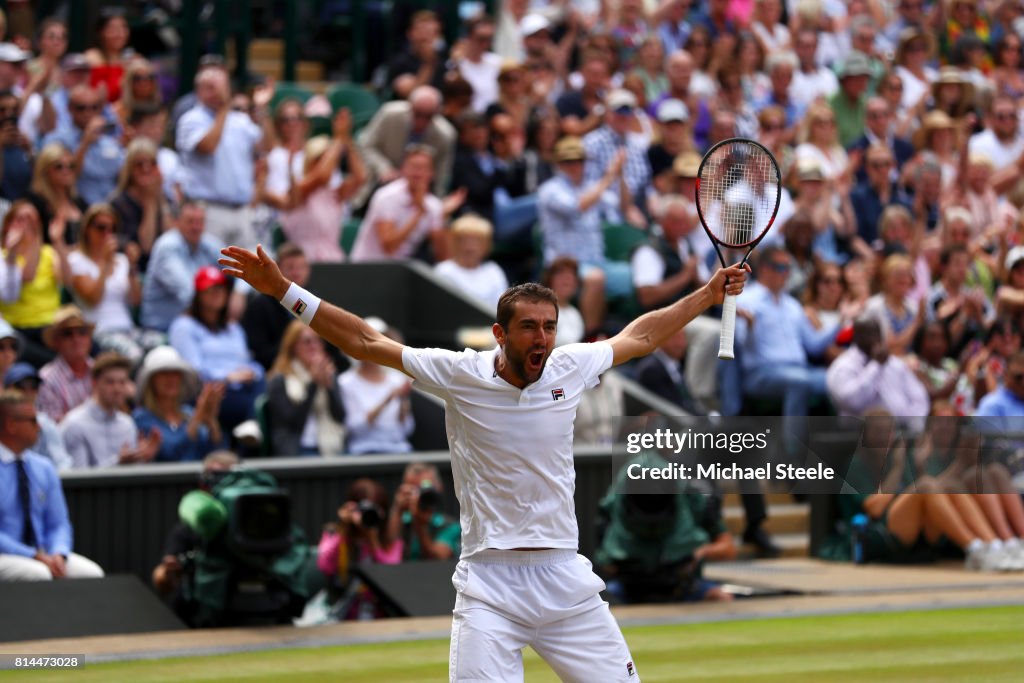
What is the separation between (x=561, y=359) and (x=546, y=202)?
856 centimetres

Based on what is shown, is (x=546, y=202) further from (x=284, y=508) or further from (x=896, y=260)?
(x=284, y=508)

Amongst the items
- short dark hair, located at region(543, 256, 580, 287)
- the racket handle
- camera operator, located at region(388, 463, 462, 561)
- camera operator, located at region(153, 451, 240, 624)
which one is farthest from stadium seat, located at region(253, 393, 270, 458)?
the racket handle

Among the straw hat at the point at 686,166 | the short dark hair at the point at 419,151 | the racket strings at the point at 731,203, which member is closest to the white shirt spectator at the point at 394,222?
the short dark hair at the point at 419,151

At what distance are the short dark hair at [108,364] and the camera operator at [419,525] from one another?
6.47 ft

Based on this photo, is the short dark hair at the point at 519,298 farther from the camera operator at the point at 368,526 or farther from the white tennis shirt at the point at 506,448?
the camera operator at the point at 368,526

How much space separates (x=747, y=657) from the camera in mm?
9633

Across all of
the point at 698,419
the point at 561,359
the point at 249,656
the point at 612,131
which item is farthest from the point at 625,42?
the point at 561,359

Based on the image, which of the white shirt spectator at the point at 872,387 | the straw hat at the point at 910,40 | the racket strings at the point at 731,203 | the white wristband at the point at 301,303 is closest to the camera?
the white wristband at the point at 301,303

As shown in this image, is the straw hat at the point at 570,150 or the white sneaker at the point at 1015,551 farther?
the straw hat at the point at 570,150

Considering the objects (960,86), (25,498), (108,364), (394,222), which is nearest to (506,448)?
(25,498)

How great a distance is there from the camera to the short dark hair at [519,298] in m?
6.07

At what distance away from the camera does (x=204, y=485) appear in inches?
420

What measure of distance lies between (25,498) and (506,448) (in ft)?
15.7

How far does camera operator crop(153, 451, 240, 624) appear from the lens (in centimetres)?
1052
